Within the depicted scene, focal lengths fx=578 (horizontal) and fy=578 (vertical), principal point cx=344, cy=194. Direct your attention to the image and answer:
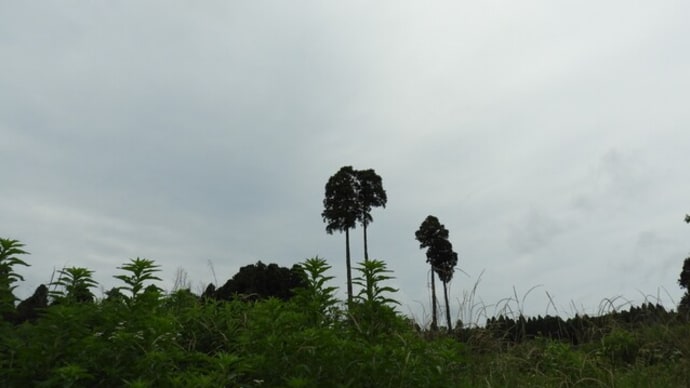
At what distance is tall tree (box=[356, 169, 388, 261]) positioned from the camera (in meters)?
48.3

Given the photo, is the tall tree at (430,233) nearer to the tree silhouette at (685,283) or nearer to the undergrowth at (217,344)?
the tree silhouette at (685,283)

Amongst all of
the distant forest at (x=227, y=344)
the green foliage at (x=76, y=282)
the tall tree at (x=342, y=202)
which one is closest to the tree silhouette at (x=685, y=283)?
the distant forest at (x=227, y=344)

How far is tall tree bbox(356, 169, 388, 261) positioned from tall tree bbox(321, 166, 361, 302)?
14.6 inches

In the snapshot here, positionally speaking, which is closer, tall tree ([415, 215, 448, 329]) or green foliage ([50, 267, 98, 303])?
green foliage ([50, 267, 98, 303])

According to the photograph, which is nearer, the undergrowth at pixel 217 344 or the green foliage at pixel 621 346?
the undergrowth at pixel 217 344

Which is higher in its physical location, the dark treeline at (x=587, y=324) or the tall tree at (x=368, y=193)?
the tall tree at (x=368, y=193)

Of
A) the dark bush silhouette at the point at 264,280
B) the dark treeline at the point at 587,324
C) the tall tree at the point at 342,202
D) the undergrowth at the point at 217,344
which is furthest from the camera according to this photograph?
the tall tree at the point at 342,202

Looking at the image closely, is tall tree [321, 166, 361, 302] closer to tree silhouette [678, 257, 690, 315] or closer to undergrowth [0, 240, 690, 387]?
tree silhouette [678, 257, 690, 315]

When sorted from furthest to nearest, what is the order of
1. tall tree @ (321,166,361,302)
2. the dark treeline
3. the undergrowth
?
1. tall tree @ (321,166,361,302)
2. the dark treeline
3. the undergrowth

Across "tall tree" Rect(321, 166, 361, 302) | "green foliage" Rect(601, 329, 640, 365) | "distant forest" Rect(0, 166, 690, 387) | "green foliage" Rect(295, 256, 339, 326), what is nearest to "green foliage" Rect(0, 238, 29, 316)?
"distant forest" Rect(0, 166, 690, 387)

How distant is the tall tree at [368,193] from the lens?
48.3m

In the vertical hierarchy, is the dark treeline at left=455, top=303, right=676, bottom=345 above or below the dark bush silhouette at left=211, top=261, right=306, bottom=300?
below

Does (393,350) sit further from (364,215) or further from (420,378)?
(364,215)

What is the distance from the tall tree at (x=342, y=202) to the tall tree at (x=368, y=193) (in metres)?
0.37
